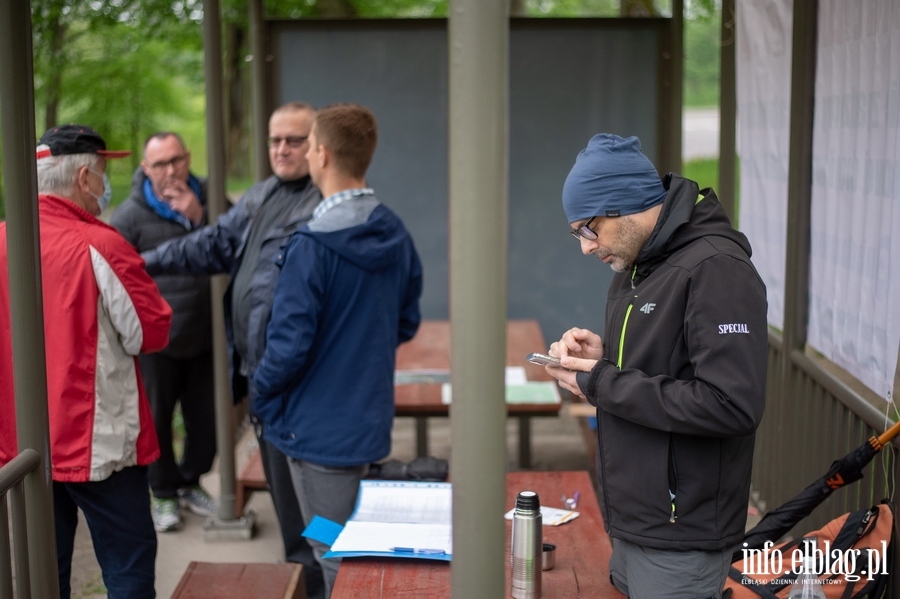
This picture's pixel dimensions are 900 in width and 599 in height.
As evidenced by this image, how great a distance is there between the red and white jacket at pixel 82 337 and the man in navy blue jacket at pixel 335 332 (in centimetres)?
46

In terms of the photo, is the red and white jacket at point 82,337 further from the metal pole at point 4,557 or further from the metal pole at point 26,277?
the metal pole at point 4,557

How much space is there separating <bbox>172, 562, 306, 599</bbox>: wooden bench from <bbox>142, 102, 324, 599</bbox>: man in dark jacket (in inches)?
15.1

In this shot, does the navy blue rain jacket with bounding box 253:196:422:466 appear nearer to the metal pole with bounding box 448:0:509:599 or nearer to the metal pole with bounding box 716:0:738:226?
the metal pole with bounding box 448:0:509:599

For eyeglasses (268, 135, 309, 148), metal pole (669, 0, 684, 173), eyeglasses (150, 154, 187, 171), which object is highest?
metal pole (669, 0, 684, 173)

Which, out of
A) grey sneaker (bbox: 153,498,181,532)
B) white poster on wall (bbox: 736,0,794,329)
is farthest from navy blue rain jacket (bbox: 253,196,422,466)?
white poster on wall (bbox: 736,0,794,329)

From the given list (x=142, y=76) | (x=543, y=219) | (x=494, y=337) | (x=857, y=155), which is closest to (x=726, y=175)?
(x=857, y=155)

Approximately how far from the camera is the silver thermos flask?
221 cm

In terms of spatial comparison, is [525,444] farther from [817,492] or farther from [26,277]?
[26,277]

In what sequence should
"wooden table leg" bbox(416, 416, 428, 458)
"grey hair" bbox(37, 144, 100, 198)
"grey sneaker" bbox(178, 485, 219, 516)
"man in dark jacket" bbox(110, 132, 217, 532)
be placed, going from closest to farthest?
"grey hair" bbox(37, 144, 100, 198) → "man in dark jacket" bbox(110, 132, 217, 532) → "grey sneaker" bbox(178, 485, 219, 516) → "wooden table leg" bbox(416, 416, 428, 458)

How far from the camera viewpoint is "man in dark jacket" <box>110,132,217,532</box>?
167 inches

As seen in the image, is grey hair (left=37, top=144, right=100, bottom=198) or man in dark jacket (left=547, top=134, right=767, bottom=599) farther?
grey hair (left=37, top=144, right=100, bottom=198)

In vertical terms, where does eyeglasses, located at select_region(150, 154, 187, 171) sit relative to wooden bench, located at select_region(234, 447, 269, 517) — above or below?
above

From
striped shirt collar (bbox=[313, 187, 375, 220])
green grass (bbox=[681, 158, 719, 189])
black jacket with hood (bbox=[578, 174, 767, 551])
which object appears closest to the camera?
black jacket with hood (bbox=[578, 174, 767, 551])

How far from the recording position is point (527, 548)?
7.29 feet
